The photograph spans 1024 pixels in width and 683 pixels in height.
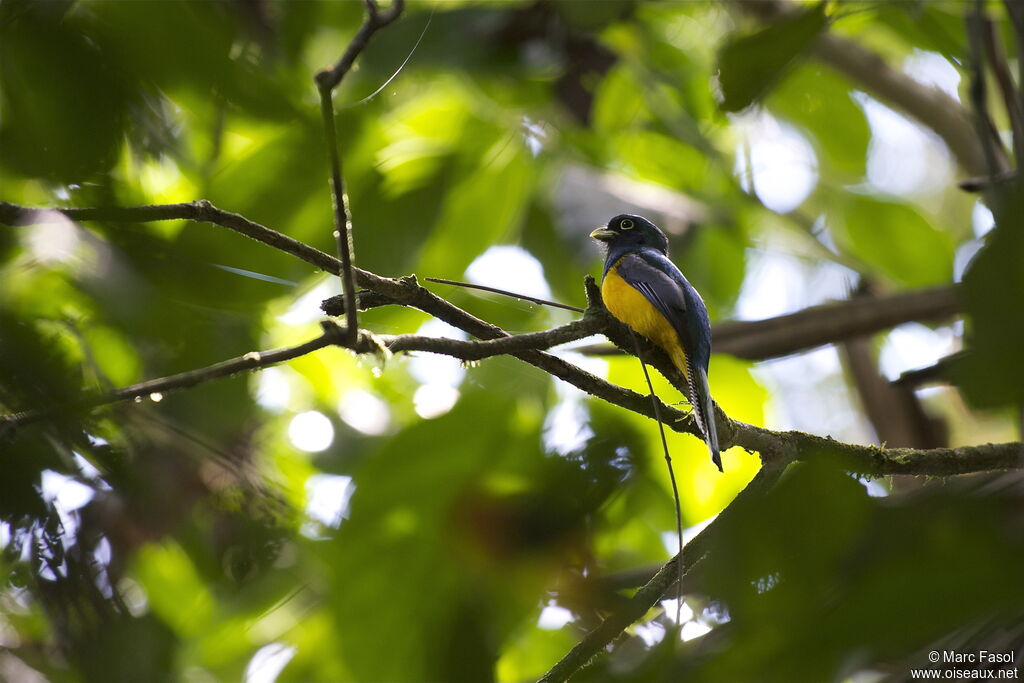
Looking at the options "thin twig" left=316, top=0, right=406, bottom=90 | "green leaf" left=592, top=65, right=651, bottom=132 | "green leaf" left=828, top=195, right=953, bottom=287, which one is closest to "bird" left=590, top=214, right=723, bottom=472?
"thin twig" left=316, top=0, right=406, bottom=90

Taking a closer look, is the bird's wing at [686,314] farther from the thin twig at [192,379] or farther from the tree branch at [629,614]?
the thin twig at [192,379]

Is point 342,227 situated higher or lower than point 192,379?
higher

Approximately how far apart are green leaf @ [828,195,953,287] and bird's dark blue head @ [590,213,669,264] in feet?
4.55

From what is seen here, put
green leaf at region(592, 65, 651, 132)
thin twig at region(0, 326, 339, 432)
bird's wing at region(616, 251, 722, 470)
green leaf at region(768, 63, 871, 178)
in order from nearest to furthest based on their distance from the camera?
thin twig at region(0, 326, 339, 432) → bird's wing at region(616, 251, 722, 470) → green leaf at region(768, 63, 871, 178) → green leaf at region(592, 65, 651, 132)

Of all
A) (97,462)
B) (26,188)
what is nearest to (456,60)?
(26,188)

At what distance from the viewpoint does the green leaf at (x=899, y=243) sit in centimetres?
427

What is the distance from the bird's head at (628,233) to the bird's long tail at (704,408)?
1.39 metres

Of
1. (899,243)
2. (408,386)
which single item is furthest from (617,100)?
(408,386)

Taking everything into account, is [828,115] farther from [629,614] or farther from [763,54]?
[629,614]

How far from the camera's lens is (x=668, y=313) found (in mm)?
2621

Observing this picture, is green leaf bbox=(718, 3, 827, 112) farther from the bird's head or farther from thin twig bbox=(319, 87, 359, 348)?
thin twig bbox=(319, 87, 359, 348)

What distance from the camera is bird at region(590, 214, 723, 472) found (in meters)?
2.24

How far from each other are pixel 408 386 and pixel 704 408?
2170 mm

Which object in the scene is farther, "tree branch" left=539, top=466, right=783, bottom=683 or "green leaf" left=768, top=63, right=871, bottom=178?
"green leaf" left=768, top=63, right=871, bottom=178
